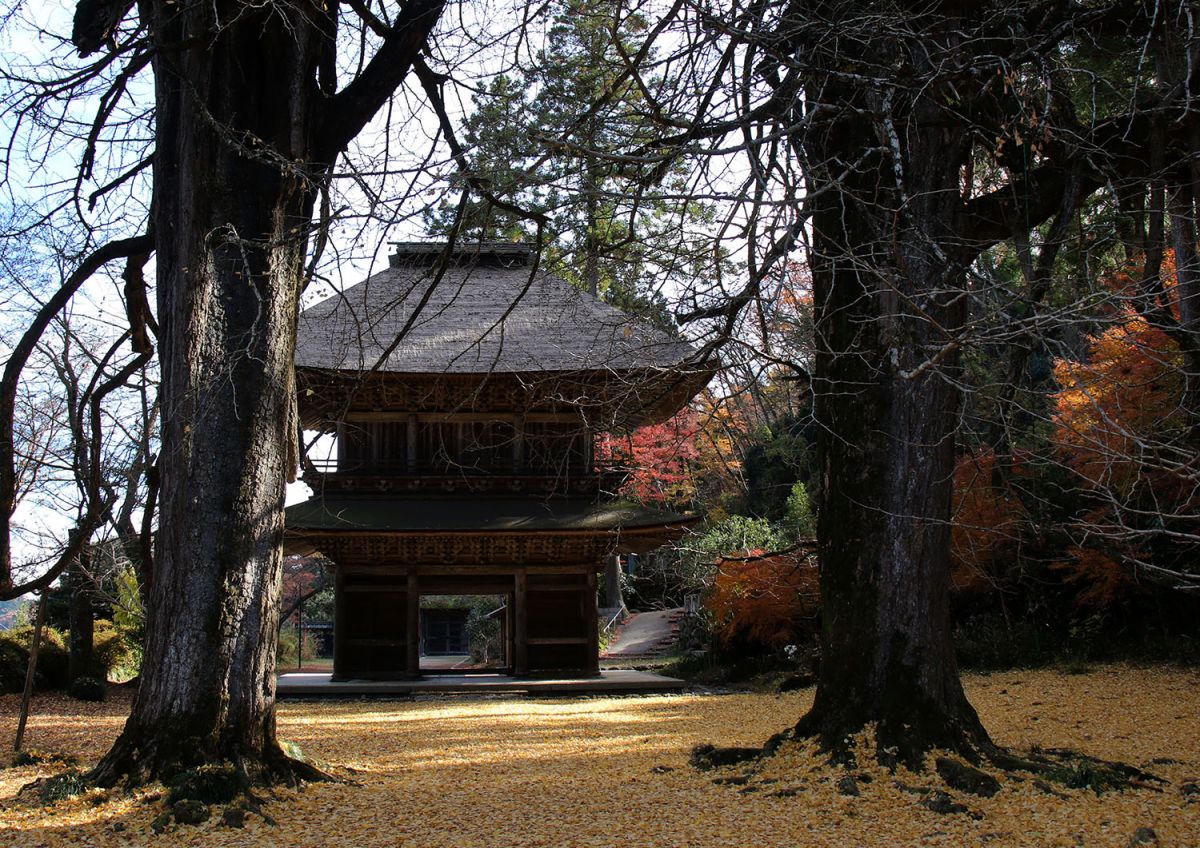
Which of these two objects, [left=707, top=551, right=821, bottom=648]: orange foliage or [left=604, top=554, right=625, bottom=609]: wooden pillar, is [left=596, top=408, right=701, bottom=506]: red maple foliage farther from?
[left=707, top=551, right=821, bottom=648]: orange foliage

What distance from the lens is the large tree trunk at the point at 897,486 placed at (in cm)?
537

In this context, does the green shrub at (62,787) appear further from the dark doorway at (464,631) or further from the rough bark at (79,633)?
the dark doorway at (464,631)

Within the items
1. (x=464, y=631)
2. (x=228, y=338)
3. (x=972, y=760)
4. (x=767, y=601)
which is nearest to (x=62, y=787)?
(x=228, y=338)

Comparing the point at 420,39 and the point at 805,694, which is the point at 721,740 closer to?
the point at 805,694

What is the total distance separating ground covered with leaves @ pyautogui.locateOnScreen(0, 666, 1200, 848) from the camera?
172 inches

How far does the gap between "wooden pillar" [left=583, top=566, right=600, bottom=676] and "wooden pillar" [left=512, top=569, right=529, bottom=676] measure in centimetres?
90

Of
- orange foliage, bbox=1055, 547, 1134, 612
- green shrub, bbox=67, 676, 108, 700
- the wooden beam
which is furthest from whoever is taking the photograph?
the wooden beam

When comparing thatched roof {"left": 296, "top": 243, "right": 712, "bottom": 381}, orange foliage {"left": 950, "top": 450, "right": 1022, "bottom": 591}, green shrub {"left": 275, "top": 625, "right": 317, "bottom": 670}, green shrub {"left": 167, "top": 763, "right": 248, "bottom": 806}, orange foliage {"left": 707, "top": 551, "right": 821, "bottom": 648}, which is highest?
thatched roof {"left": 296, "top": 243, "right": 712, "bottom": 381}

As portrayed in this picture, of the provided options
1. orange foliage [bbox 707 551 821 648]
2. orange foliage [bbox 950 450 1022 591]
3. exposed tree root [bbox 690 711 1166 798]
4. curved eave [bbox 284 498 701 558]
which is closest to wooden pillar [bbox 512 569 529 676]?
curved eave [bbox 284 498 701 558]

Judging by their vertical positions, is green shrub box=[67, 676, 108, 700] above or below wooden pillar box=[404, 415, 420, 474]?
below

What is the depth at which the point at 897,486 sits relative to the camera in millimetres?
5562

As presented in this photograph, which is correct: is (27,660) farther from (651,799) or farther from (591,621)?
(651,799)

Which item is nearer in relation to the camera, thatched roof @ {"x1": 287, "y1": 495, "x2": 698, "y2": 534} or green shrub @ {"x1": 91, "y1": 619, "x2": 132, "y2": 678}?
thatched roof @ {"x1": 287, "y1": 495, "x2": 698, "y2": 534}

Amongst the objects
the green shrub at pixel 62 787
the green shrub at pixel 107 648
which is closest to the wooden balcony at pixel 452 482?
the green shrub at pixel 107 648
